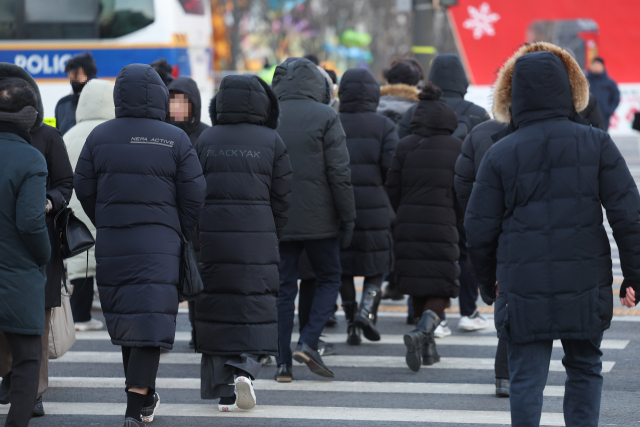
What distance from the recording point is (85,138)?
7.53 meters

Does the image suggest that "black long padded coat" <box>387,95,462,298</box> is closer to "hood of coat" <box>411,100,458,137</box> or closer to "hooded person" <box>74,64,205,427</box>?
Result: "hood of coat" <box>411,100,458,137</box>

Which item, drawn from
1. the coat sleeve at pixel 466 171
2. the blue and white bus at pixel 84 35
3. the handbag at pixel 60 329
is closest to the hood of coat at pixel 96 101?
the handbag at pixel 60 329

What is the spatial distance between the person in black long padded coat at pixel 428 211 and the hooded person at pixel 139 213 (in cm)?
214

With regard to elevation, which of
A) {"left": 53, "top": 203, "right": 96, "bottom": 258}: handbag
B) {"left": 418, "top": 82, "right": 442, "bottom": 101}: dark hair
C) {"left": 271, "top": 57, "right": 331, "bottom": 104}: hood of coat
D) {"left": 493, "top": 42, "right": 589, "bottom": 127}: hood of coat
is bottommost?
{"left": 53, "top": 203, "right": 96, "bottom": 258}: handbag

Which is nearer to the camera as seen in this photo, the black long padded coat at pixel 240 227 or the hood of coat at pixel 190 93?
the black long padded coat at pixel 240 227

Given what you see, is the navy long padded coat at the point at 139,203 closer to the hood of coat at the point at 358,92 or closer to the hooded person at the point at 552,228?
the hooded person at the point at 552,228

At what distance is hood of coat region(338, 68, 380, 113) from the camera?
23.5 ft

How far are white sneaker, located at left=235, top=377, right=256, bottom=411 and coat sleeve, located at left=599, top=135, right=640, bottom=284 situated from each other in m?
2.28

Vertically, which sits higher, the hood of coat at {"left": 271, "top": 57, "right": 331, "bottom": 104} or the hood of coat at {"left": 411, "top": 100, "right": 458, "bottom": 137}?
the hood of coat at {"left": 271, "top": 57, "right": 331, "bottom": 104}

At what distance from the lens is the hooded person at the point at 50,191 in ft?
16.8

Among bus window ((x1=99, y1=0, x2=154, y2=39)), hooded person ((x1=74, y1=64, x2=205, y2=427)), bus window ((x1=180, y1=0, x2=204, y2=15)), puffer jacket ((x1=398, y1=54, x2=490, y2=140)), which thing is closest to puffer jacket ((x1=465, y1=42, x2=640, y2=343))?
hooded person ((x1=74, y1=64, x2=205, y2=427))

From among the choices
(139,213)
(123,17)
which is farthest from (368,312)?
(123,17)

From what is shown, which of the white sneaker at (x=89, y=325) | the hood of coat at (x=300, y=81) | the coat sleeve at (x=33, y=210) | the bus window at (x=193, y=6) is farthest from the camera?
the bus window at (x=193, y=6)

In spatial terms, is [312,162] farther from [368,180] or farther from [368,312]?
[368,312]
